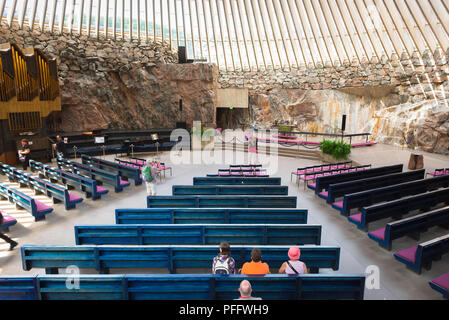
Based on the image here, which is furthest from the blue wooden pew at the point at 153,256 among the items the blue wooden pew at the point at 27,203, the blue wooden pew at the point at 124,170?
the blue wooden pew at the point at 124,170

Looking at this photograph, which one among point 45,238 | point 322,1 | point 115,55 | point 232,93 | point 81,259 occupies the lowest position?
point 45,238

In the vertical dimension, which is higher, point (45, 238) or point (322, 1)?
point (322, 1)

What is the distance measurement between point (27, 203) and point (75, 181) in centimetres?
172

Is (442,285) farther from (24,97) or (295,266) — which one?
(24,97)

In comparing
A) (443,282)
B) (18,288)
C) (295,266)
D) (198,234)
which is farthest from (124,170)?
(443,282)

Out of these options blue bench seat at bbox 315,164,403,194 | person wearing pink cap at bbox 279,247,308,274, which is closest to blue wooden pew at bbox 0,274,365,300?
person wearing pink cap at bbox 279,247,308,274

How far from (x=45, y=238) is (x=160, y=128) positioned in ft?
45.2

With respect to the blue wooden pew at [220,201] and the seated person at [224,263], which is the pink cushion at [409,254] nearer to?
the blue wooden pew at [220,201]

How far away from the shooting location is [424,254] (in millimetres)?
4188

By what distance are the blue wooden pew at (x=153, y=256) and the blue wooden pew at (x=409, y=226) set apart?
4.69 ft

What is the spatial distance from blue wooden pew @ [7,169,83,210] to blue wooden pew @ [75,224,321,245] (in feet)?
8.88
